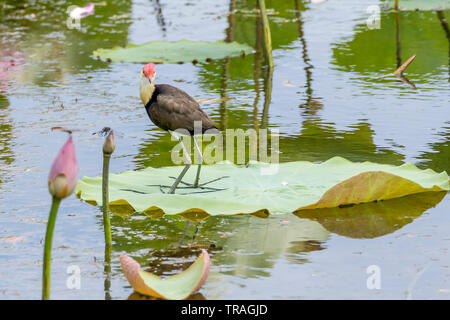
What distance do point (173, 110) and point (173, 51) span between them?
184 inches

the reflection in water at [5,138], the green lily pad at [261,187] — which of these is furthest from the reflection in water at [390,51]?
the green lily pad at [261,187]

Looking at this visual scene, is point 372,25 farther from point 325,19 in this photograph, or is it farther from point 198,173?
point 198,173

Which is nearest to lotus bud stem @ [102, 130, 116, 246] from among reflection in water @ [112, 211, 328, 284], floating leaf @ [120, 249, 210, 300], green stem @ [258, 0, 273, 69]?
reflection in water @ [112, 211, 328, 284]

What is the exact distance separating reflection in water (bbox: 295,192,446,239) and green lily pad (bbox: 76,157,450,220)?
56mm

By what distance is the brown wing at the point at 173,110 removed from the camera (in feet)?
16.4

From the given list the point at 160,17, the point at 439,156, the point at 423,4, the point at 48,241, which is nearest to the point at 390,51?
the point at 423,4

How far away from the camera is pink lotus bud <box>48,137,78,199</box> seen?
8.76 ft

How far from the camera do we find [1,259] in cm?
427

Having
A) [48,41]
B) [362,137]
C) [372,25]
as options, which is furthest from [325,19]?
[362,137]

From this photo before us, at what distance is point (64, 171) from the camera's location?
269 centimetres

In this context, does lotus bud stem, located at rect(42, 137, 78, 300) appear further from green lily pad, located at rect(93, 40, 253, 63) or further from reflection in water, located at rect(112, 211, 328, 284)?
green lily pad, located at rect(93, 40, 253, 63)

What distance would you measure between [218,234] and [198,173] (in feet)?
2.04

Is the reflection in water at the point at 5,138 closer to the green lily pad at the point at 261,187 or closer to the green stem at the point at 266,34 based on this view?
the green lily pad at the point at 261,187

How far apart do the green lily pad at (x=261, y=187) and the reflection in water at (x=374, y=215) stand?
0.18 ft
